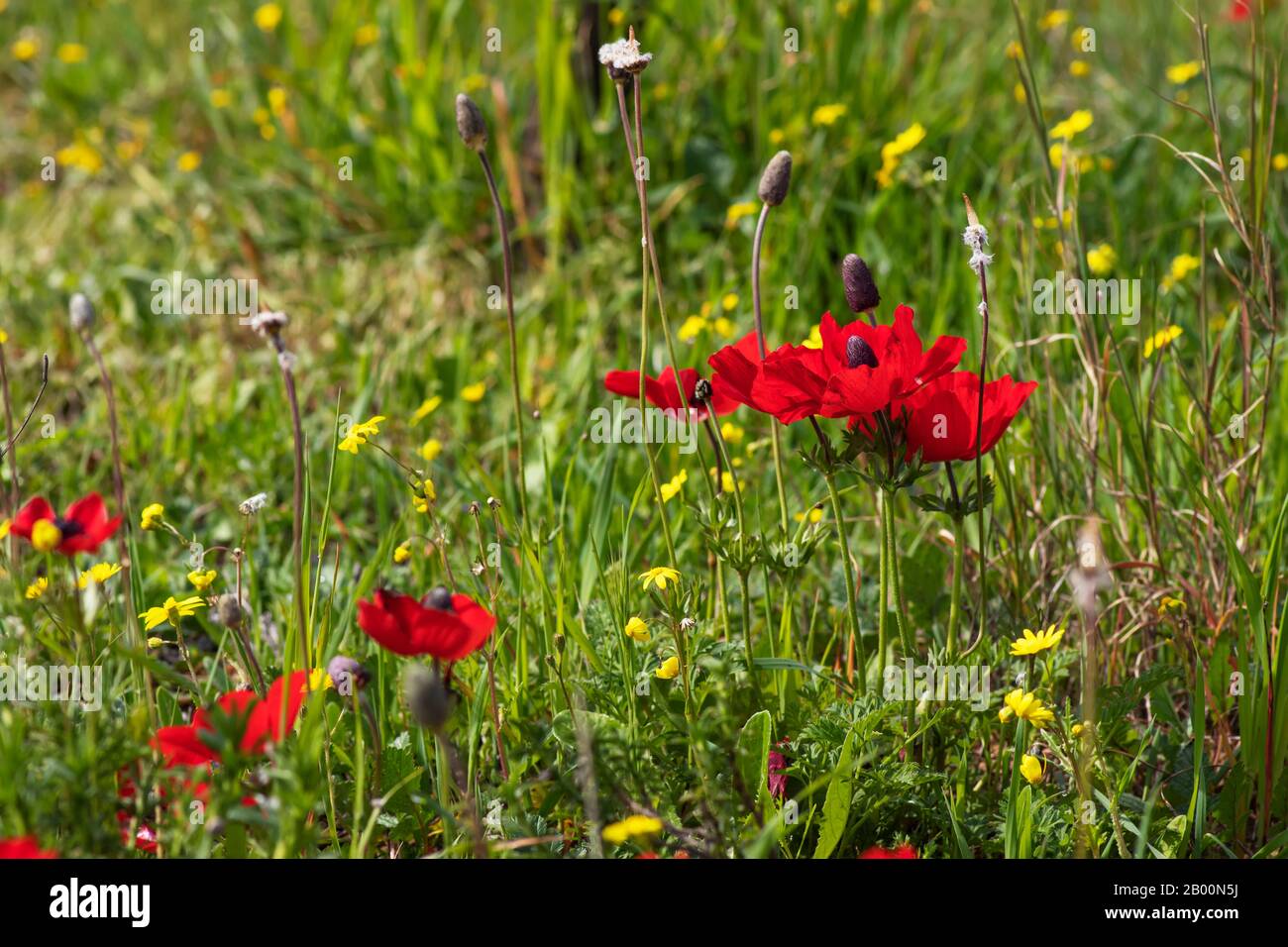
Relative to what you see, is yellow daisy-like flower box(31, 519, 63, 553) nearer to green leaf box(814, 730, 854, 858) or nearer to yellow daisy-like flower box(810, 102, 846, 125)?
green leaf box(814, 730, 854, 858)

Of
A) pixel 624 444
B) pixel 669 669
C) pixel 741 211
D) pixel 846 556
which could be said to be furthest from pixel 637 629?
pixel 741 211

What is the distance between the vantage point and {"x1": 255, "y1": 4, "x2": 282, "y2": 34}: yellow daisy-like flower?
12.4ft

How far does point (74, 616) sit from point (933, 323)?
5.62 ft

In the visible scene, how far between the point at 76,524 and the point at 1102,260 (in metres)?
1.81

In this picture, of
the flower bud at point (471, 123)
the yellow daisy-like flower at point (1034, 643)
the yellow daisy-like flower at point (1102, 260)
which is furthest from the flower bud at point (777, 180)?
the yellow daisy-like flower at point (1102, 260)

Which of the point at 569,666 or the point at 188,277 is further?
the point at 188,277

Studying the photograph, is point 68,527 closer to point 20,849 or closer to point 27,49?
point 20,849

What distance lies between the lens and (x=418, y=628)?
1.19 metres
